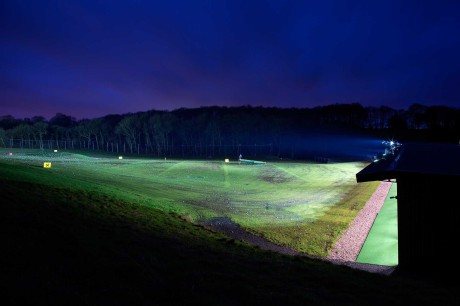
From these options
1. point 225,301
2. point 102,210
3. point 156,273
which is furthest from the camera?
point 102,210

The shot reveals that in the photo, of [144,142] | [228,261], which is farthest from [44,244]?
[144,142]

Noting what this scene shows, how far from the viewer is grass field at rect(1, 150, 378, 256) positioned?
78.4 feet

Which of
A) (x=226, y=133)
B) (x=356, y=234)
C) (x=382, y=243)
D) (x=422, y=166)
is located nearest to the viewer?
(x=422, y=166)

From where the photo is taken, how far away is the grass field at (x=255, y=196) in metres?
23.9

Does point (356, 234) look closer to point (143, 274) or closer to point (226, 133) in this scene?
point (143, 274)

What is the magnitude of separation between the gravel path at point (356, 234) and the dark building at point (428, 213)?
654cm

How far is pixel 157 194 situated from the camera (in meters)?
32.1

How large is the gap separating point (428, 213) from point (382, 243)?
408 inches

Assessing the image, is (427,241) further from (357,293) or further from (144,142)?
(144,142)

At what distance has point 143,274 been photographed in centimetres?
798

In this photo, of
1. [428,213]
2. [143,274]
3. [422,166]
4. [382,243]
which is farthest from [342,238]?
[143,274]

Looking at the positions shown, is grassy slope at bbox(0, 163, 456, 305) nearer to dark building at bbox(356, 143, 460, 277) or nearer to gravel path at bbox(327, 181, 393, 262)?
dark building at bbox(356, 143, 460, 277)

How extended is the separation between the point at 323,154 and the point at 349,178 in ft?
220

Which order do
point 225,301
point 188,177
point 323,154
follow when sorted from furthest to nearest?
point 323,154, point 188,177, point 225,301
